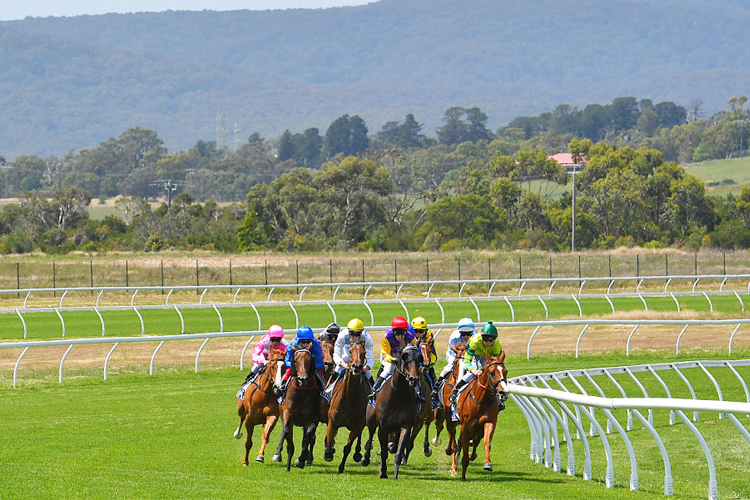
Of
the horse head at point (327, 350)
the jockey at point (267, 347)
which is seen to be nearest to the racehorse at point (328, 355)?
the horse head at point (327, 350)

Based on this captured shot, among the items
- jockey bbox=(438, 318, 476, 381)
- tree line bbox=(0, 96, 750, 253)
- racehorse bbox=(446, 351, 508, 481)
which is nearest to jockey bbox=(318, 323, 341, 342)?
jockey bbox=(438, 318, 476, 381)

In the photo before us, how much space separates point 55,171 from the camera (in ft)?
554

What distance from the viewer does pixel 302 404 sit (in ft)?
34.4

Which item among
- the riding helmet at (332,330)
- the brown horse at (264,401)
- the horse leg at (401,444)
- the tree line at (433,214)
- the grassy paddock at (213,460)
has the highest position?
the tree line at (433,214)

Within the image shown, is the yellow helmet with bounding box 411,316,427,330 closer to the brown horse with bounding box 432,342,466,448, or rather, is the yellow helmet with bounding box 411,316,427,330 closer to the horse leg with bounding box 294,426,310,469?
the brown horse with bounding box 432,342,466,448

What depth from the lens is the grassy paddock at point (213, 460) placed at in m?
9.03

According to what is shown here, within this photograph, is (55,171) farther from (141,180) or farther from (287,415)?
(287,415)

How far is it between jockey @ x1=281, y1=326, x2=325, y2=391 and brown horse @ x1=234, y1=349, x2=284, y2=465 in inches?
3.0

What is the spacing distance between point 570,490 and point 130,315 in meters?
23.4

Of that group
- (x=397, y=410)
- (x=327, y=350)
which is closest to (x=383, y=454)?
(x=397, y=410)

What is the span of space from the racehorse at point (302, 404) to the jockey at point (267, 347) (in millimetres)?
459

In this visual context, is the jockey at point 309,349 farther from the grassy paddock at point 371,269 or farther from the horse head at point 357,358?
the grassy paddock at point 371,269

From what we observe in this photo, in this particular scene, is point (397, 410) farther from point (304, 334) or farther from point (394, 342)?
point (304, 334)

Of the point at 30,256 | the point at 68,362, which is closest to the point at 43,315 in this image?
the point at 68,362
